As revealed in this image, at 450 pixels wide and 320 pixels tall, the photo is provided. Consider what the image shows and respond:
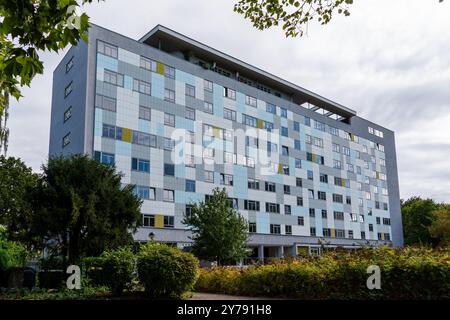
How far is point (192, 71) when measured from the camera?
1997 inches

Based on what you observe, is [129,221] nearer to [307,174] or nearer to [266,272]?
[266,272]

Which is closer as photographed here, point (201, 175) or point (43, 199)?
point (43, 199)

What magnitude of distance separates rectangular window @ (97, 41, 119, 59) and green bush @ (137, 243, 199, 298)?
31.4 m

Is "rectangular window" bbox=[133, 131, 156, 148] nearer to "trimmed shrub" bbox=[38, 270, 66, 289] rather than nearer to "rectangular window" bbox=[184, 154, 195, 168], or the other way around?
"rectangular window" bbox=[184, 154, 195, 168]

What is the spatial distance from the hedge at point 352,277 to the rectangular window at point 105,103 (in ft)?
90.7

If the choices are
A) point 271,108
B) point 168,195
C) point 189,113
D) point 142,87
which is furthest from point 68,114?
point 271,108

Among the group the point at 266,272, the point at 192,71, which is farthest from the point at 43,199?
the point at 192,71

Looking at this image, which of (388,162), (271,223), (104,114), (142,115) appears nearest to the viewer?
(104,114)

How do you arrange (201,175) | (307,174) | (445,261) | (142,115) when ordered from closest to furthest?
(445,261) → (142,115) → (201,175) → (307,174)

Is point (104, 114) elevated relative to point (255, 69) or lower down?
lower down

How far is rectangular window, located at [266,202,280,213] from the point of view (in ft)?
186

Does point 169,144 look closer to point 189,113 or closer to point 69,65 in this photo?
point 189,113

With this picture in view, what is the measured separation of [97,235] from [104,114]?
23.4 metres

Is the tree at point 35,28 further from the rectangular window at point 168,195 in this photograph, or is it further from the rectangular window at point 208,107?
the rectangular window at point 208,107
